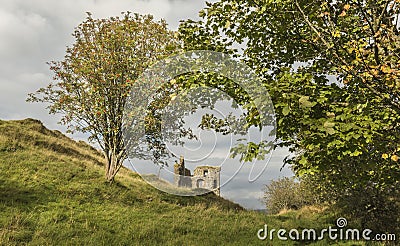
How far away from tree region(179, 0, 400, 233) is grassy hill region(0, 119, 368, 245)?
Answer: 22.6 ft

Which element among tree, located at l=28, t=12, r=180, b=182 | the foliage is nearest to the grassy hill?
tree, located at l=28, t=12, r=180, b=182

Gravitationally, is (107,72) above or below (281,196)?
above

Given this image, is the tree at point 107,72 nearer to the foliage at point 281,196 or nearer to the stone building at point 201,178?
the stone building at point 201,178

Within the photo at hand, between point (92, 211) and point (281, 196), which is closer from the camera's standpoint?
point (92, 211)

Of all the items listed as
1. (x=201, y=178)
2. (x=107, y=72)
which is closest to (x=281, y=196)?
(x=107, y=72)

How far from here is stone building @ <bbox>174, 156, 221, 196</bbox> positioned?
5059mm

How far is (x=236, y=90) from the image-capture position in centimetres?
830

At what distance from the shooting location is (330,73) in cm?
955

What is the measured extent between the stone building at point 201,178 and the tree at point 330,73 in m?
1.61

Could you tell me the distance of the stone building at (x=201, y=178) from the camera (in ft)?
16.6

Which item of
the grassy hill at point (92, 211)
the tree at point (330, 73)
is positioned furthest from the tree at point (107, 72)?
the tree at point (330, 73)

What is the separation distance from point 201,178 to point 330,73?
21.4 feet

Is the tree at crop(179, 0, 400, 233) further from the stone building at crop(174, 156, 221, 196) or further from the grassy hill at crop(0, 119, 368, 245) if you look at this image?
the grassy hill at crop(0, 119, 368, 245)

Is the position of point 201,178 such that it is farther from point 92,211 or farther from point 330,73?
point 92,211
